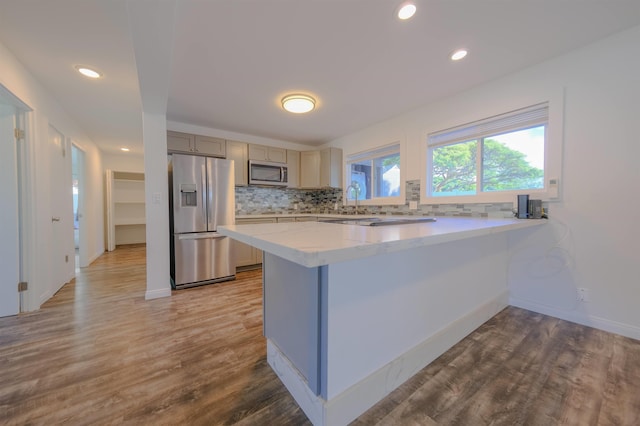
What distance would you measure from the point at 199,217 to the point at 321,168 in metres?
2.23

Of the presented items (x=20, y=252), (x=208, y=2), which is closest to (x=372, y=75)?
(x=208, y=2)

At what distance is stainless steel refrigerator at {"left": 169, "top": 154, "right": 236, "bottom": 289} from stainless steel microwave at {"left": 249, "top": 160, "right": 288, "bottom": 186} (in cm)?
67

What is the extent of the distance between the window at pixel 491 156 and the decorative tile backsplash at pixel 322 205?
172 mm

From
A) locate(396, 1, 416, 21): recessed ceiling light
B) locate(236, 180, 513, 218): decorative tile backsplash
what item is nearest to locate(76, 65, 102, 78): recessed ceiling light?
locate(236, 180, 513, 218): decorative tile backsplash

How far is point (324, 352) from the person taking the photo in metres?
1.02

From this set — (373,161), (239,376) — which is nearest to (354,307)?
(239,376)

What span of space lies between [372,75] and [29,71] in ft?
10.9

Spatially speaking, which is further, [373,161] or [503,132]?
[373,161]

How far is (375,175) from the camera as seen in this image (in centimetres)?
389

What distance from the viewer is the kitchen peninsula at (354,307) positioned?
94 cm

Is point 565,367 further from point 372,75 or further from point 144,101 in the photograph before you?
point 144,101

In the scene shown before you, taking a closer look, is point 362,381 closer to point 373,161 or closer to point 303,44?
point 303,44

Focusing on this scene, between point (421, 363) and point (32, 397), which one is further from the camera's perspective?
point (421, 363)

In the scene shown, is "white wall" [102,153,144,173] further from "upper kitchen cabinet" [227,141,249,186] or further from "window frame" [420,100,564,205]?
"window frame" [420,100,564,205]
